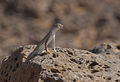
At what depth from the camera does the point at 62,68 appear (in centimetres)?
718

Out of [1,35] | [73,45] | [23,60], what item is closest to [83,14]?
[73,45]

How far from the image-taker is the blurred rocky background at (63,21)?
22422 millimetres

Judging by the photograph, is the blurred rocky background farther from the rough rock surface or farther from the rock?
the rough rock surface

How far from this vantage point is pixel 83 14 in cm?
2548

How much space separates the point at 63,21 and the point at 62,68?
55.8 feet

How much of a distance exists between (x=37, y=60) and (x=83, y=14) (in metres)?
18.2

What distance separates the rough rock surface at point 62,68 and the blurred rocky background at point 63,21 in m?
12.7

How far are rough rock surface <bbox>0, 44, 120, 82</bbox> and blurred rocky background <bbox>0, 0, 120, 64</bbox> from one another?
1265cm

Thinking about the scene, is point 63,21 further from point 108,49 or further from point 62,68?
point 62,68

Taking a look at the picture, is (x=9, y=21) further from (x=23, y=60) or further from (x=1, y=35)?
(x=23, y=60)

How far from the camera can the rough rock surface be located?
23.0 ft

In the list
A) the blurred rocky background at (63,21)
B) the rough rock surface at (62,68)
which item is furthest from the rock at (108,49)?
the blurred rocky background at (63,21)

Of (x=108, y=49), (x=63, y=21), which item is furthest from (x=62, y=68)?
(x=63, y=21)

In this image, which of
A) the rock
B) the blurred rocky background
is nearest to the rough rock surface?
the rock
